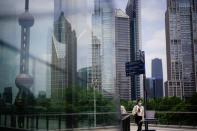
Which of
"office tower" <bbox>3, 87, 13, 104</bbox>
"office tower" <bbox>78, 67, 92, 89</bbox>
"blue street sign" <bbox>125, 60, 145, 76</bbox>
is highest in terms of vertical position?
"blue street sign" <bbox>125, 60, 145, 76</bbox>

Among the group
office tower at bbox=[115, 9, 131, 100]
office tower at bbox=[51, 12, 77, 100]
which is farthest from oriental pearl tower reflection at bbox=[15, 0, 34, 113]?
office tower at bbox=[115, 9, 131, 100]

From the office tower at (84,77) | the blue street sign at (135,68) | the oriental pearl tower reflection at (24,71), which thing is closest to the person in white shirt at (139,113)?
the blue street sign at (135,68)

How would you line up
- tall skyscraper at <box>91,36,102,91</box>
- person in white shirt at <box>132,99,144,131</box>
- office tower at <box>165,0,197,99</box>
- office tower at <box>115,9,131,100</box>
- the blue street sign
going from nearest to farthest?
tall skyscraper at <box>91,36,102,91</box> → office tower at <box>115,9,131,100</box> → person in white shirt at <box>132,99,144,131</box> → the blue street sign → office tower at <box>165,0,197,99</box>

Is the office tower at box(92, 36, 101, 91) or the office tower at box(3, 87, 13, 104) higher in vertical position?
the office tower at box(92, 36, 101, 91)

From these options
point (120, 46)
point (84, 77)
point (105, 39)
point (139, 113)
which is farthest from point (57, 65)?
point (139, 113)

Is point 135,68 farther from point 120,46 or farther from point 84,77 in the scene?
point 84,77

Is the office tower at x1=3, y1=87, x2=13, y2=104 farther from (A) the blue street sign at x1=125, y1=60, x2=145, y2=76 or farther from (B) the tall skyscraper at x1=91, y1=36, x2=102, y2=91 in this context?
(A) the blue street sign at x1=125, y1=60, x2=145, y2=76

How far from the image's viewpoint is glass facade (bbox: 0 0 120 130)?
1361mm

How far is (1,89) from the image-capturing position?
1.32 metres

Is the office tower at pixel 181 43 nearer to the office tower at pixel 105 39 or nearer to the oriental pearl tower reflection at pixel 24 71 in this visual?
the office tower at pixel 105 39

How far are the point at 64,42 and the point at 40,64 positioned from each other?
36 cm

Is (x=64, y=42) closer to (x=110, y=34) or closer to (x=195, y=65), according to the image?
(x=110, y=34)

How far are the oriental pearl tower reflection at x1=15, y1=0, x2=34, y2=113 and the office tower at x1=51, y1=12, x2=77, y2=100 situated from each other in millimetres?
199

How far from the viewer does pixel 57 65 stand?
5.77 feet
